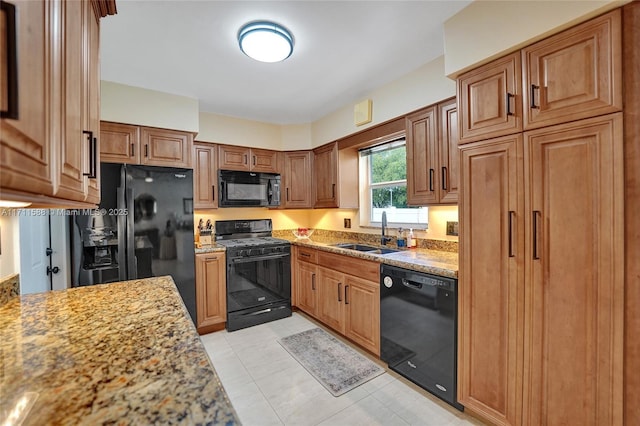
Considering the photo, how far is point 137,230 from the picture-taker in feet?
8.69

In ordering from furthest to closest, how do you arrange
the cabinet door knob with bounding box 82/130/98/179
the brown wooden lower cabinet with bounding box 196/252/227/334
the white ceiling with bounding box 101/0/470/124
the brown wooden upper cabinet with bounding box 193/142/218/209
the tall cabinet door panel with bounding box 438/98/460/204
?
1. the brown wooden upper cabinet with bounding box 193/142/218/209
2. the brown wooden lower cabinet with bounding box 196/252/227/334
3. the tall cabinet door panel with bounding box 438/98/460/204
4. the white ceiling with bounding box 101/0/470/124
5. the cabinet door knob with bounding box 82/130/98/179

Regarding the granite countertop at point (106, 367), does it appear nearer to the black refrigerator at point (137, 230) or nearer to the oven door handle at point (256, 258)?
the black refrigerator at point (137, 230)

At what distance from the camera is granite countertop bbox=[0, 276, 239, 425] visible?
583mm

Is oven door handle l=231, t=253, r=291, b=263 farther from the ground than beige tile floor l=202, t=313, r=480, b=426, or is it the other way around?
oven door handle l=231, t=253, r=291, b=263

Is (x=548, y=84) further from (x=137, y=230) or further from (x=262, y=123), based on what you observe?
(x=137, y=230)

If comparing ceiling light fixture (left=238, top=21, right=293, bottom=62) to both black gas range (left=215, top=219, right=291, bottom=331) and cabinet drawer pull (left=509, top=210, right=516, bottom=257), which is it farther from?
black gas range (left=215, top=219, right=291, bottom=331)

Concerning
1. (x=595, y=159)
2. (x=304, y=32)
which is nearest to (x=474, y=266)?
(x=595, y=159)

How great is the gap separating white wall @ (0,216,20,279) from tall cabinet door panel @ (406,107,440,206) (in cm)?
259

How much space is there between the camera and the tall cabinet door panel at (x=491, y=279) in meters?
1.52

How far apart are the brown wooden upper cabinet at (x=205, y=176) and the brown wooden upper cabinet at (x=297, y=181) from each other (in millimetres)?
890

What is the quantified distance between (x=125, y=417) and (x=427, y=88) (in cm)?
263

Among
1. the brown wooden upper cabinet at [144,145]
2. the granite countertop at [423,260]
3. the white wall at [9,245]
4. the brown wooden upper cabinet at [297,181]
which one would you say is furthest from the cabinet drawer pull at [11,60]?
the brown wooden upper cabinet at [297,181]

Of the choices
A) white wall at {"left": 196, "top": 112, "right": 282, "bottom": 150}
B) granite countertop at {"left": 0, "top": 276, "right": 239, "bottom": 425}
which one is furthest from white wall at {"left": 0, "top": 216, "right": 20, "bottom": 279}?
white wall at {"left": 196, "top": 112, "right": 282, "bottom": 150}

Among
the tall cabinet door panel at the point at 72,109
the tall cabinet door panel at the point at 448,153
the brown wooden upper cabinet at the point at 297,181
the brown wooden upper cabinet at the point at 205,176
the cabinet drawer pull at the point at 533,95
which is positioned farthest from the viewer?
the brown wooden upper cabinet at the point at 297,181
